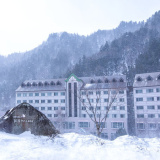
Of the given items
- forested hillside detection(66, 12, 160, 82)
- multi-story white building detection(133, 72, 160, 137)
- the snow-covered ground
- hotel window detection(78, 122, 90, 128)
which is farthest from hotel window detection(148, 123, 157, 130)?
the snow-covered ground

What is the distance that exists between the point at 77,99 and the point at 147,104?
17895 millimetres

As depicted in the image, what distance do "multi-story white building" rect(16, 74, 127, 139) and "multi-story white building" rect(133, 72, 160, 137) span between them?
3094 mm

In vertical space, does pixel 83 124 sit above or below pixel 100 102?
below

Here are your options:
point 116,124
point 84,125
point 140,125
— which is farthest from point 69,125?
point 140,125

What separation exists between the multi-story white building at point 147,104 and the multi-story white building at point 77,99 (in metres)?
3.09

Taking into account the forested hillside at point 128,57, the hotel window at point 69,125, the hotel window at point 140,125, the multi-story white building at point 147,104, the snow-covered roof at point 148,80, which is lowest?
the hotel window at point 69,125

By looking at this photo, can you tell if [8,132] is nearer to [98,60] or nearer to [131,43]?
[98,60]

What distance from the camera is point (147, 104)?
109ft

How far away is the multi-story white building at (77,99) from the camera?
34344 millimetres

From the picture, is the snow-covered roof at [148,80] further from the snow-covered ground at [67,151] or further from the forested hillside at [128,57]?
the snow-covered ground at [67,151]

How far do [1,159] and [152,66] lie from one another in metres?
64.2

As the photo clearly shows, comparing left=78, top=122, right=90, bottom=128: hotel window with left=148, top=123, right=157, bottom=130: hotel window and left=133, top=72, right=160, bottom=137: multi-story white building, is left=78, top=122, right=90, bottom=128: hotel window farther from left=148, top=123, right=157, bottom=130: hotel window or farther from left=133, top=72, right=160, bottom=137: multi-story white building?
left=148, top=123, right=157, bottom=130: hotel window

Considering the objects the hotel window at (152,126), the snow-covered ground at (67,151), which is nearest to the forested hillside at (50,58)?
the hotel window at (152,126)

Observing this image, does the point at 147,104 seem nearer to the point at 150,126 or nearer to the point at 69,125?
the point at 150,126
